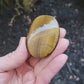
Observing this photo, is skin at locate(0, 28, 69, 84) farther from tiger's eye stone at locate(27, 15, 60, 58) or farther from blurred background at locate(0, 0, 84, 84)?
blurred background at locate(0, 0, 84, 84)

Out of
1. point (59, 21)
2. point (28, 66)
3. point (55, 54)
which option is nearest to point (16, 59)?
point (28, 66)

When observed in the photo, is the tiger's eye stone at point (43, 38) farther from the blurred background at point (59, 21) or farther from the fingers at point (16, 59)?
the blurred background at point (59, 21)

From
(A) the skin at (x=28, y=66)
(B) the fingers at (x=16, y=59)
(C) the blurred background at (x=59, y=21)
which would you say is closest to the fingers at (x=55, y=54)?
(A) the skin at (x=28, y=66)

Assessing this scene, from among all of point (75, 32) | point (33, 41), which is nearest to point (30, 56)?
point (33, 41)

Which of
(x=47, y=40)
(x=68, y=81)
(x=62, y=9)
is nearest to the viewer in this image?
(x=47, y=40)

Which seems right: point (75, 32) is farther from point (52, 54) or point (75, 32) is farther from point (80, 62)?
point (52, 54)
